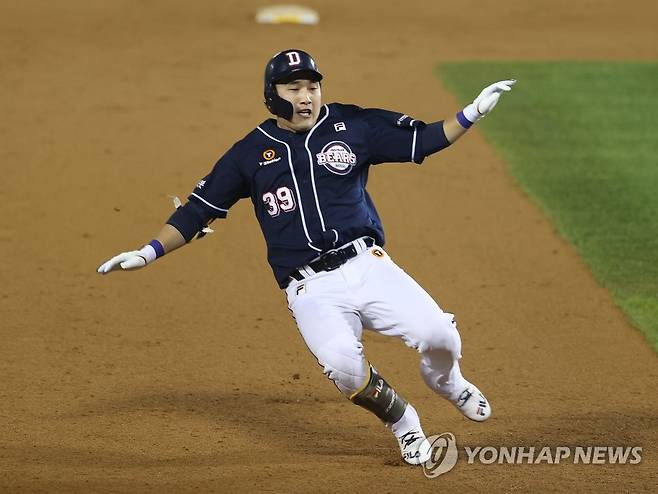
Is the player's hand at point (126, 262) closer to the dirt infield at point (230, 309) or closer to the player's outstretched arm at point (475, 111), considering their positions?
the dirt infield at point (230, 309)

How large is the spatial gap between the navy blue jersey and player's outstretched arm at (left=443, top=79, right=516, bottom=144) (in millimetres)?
181

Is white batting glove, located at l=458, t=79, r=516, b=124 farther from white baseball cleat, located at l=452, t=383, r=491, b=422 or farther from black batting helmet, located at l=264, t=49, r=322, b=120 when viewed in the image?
white baseball cleat, located at l=452, t=383, r=491, b=422

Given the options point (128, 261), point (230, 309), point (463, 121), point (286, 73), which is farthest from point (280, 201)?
point (230, 309)

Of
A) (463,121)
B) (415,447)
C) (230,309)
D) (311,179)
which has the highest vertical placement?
(463,121)

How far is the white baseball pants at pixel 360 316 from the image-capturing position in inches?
252

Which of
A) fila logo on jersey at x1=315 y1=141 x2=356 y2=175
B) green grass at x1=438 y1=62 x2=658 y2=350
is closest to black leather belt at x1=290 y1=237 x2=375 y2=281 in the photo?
fila logo on jersey at x1=315 y1=141 x2=356 y2=175

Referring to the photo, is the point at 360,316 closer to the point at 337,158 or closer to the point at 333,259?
the point at 333,259

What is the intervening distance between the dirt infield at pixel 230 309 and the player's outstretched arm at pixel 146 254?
3.47 ft

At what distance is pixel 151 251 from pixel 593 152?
23.8 feet

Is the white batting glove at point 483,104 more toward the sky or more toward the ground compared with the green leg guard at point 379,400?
more toward the sky

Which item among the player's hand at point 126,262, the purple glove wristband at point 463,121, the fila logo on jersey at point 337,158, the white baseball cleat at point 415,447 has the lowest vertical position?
the white baseball cleat at point 415,447

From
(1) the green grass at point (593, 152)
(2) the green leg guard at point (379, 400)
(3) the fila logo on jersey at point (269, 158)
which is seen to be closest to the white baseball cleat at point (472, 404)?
(2) the green leg guard at point (379, 400)

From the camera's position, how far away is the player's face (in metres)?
6.66

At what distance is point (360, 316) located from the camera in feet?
21.5
